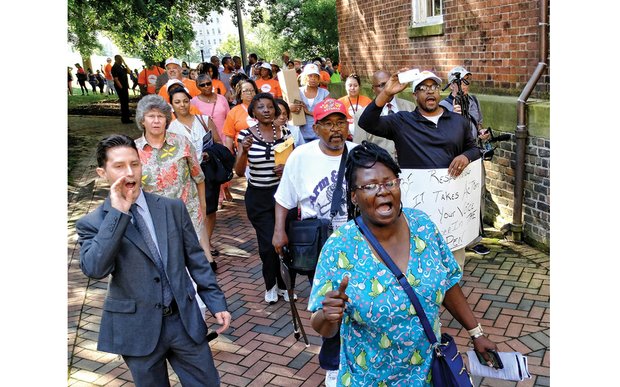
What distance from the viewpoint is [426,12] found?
31.2 ft

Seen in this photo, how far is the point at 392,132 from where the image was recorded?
173 inches

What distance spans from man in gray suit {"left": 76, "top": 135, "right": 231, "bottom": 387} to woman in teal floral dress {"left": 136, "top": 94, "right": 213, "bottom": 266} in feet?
5.35

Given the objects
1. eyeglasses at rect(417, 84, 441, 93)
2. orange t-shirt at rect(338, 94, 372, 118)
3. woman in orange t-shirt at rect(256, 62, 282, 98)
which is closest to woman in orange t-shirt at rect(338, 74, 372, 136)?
orange t-shirt at rect(338, 94, 372, 118)

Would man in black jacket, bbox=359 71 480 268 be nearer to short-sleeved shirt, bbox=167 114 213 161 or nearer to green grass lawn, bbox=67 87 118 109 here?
short-sleeved shirt, bbox=167 114 213 161

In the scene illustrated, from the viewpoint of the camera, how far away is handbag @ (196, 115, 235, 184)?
6.14m

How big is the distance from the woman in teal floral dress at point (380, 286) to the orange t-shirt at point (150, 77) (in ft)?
43.5

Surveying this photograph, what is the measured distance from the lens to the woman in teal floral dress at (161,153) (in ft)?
15.0

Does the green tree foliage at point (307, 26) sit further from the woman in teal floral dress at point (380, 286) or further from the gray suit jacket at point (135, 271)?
the woman in teal floral dress at point (380, 286)

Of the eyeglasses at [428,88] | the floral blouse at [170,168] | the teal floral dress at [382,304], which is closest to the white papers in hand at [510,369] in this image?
the teal floral dress at [382,304]

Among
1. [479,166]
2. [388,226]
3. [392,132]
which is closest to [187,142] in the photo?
[392,132]

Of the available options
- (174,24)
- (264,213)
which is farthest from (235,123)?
(174,24)

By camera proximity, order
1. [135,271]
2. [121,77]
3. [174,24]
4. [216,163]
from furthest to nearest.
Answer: [121,77]
[174,24]
[216,163]
[135,271]

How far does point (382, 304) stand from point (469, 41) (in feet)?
21.4

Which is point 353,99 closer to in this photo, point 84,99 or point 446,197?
point 446,197
